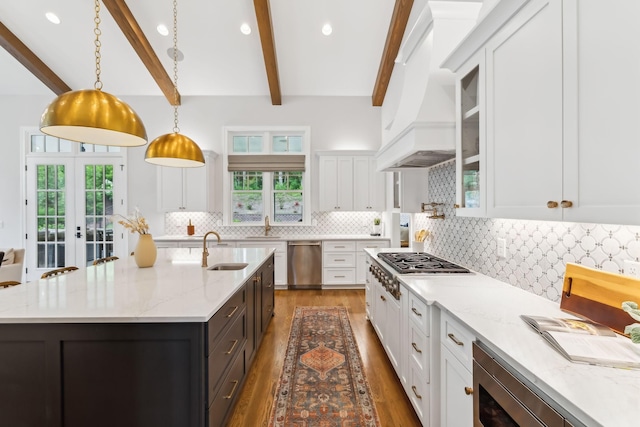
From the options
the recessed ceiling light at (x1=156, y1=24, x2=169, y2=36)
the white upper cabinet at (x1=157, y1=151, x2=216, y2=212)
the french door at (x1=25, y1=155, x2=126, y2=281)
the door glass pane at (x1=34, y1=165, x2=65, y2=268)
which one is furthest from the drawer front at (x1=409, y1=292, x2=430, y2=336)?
the door glass pane at (x1=34, y1=165, x2=65, y2=268)

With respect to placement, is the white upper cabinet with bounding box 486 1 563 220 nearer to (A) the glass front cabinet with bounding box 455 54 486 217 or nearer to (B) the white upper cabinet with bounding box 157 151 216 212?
(A) the glass front cabinet with bounding box 455 54 486 217

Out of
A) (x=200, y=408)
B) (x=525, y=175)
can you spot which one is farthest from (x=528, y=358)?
(x=200, y=408)

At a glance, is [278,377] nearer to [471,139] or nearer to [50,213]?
[471,139]

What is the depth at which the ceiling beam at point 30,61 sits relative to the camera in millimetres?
4441

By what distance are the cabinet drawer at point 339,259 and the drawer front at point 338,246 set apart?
7 centimetres

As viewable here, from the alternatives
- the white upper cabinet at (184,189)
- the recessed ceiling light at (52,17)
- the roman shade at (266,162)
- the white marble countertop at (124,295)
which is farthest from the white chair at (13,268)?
the recessed ceiling light at (52,17)

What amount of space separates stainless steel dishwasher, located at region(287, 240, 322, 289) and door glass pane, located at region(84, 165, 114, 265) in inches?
141

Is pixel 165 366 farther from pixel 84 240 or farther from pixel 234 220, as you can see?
pixel 84 240

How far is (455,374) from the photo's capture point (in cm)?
142

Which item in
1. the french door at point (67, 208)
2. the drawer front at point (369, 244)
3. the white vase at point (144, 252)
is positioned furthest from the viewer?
the french door at point (67, 208)

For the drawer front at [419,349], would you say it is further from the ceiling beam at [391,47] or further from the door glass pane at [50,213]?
the door glass pane at [50,213]

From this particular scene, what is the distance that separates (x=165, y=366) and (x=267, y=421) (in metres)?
0.90

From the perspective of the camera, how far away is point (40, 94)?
5.50m

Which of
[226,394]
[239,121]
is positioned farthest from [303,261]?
[226,394]
